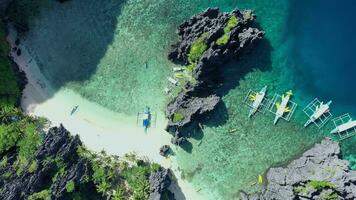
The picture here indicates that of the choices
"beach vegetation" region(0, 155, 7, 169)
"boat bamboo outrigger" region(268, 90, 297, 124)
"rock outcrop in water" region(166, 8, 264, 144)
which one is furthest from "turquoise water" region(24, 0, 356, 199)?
"beach vegetation" region(0, 155, 7, 169)

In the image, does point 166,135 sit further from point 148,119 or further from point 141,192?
point 141,192

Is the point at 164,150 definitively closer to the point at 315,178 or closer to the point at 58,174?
the point at 58,174

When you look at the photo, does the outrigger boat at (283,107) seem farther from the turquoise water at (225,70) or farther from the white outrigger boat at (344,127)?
the white outrigger boat at (344,127)

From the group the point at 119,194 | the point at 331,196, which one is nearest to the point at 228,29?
the point at 331,196

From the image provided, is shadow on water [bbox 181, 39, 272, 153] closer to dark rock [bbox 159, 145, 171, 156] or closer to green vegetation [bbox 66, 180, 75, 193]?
dark rock [bbox 159, 145, 171, 156]

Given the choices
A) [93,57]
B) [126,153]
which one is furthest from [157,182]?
[93,57]

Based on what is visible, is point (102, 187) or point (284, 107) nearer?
point (102, 187)
